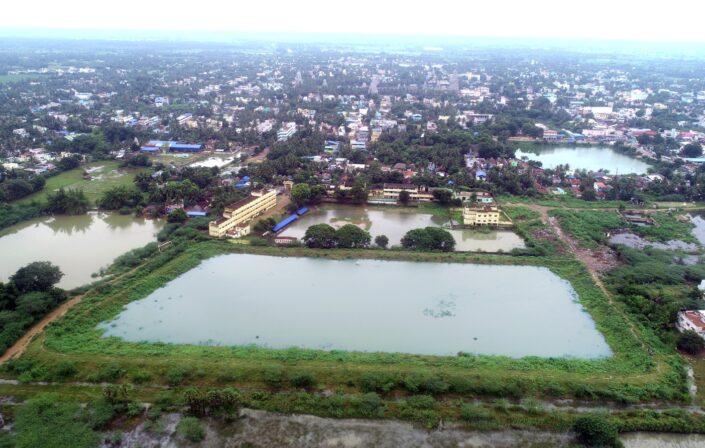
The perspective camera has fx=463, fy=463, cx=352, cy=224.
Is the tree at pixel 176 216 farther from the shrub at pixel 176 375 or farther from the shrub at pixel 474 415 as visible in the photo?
the shrub at pixel 474 415

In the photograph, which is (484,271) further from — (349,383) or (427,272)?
(349,383)

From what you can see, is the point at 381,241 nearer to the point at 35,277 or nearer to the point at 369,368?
→ the point at 369,368

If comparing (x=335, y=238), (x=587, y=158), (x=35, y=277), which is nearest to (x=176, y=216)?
(x=35, y=277)

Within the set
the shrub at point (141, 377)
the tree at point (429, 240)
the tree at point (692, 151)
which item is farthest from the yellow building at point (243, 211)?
the tree at point (692, 151)

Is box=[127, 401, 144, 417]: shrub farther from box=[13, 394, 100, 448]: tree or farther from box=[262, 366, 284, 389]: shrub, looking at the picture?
box=[262, 366, 284, 389]: shrub

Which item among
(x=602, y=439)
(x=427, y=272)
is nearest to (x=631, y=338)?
(x=602, y=439)

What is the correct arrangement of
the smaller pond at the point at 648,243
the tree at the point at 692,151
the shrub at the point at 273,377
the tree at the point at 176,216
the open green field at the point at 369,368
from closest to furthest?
the open green field at the point at 369,368
the shrub at the point at 273,377
the smaller pond at the point at 648,243
the tree at the point at 176,216
the tree at the point at 692,151

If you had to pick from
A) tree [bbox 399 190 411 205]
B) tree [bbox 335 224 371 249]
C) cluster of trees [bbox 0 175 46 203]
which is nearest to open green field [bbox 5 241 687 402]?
tree [bbox 335 224 371 249]
